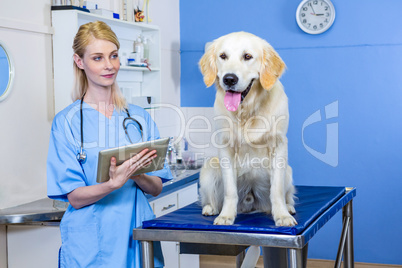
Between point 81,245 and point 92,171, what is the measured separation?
10.5 inches

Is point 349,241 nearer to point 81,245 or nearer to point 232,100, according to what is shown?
point 232,100

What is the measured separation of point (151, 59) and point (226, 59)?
213 centimetres

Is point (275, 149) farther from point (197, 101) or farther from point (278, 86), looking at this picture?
point (197, 101)

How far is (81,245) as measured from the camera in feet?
5.94

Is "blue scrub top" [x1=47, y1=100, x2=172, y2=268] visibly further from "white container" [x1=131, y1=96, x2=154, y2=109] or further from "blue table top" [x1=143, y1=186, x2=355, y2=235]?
"white container" [x1=131, y1=96, x2=154, y2=109]

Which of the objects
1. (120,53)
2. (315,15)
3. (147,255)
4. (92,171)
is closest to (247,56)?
(92,171)

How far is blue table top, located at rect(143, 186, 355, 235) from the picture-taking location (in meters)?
1.64

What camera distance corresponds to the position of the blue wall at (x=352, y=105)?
13.0 feet

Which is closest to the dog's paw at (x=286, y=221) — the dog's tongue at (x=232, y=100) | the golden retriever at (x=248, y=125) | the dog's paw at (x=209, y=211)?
the golden retriever at (x=248, y=125)

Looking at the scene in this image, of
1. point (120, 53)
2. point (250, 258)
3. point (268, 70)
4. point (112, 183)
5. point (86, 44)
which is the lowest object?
point (250, 258)

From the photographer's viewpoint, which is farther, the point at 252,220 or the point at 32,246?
the point at 32,246

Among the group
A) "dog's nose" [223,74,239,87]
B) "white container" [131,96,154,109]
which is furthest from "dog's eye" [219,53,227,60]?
"white container" [131,96,154,109]

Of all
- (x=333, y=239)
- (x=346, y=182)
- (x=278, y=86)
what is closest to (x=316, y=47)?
(x=346, y=182)

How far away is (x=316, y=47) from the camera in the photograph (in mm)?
4141
